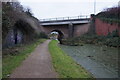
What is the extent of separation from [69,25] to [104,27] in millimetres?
10851

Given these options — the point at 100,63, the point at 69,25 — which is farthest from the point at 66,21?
the point at 100,63

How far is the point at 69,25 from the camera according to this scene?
124 feet

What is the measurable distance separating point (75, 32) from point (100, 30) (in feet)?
29.0

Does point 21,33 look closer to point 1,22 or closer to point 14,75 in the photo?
point 1,22

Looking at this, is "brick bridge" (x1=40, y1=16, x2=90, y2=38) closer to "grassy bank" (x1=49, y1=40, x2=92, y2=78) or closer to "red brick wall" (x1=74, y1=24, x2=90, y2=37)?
"red brick wall" (x1=74, y1=24, x2=90, y2=37)

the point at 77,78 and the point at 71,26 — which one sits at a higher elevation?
the point at 71,26

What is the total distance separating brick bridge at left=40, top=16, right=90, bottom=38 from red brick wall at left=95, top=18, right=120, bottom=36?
3051mm

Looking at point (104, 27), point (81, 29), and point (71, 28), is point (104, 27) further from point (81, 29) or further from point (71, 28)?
point (71, 28)

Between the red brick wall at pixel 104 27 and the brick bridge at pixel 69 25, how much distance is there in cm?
305

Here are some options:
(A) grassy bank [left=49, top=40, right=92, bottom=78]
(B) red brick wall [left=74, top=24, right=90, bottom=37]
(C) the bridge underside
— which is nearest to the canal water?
(A) grassy bank [left=49, top=40, right=92, bottom=78]

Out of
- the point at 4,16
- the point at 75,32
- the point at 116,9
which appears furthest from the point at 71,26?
the point at 4,16

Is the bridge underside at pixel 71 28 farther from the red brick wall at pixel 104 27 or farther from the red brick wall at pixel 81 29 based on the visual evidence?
the red brick wall at pixel 104 27

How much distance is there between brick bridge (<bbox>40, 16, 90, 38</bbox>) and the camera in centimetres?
3562

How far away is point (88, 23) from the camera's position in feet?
113
